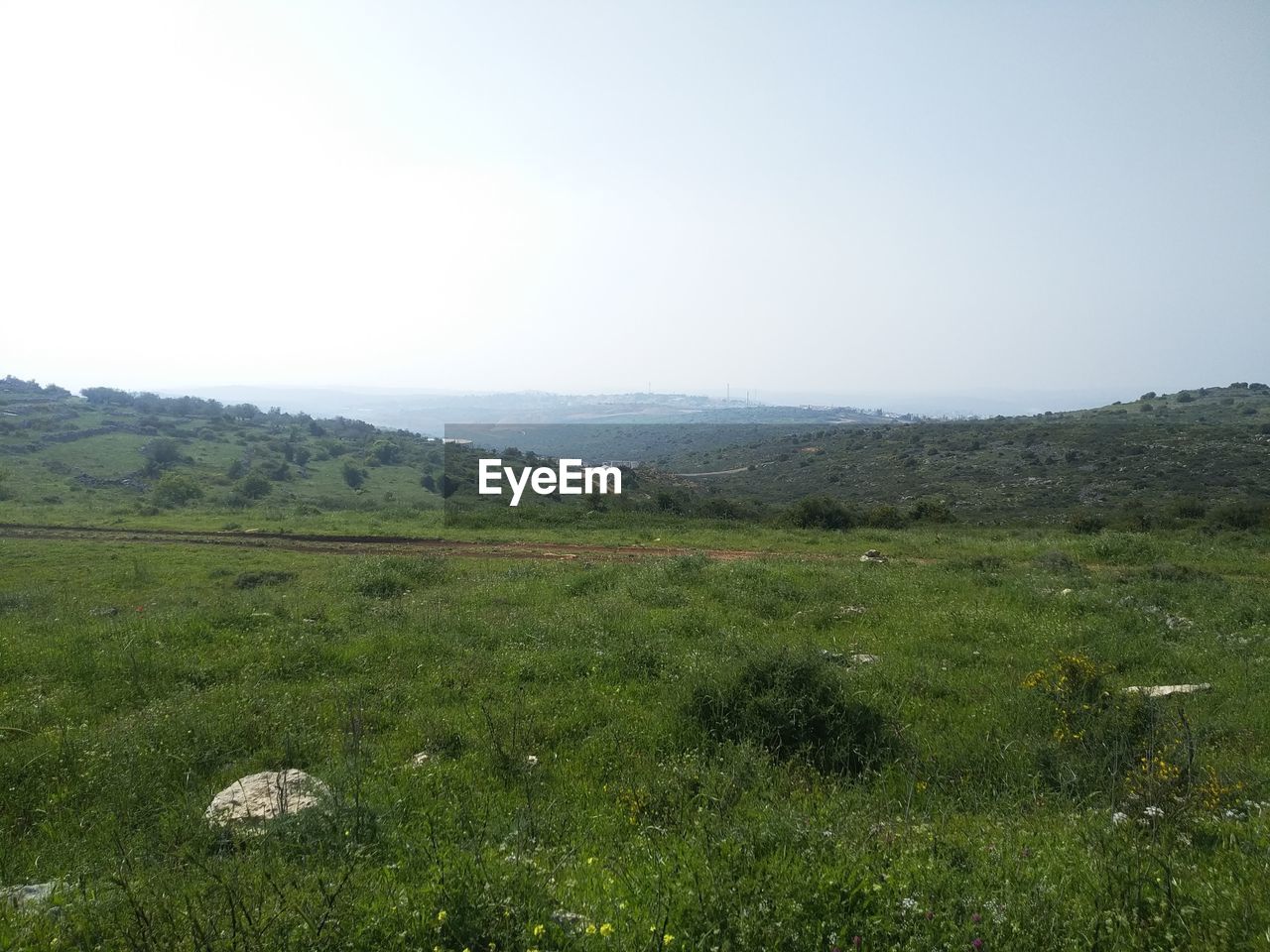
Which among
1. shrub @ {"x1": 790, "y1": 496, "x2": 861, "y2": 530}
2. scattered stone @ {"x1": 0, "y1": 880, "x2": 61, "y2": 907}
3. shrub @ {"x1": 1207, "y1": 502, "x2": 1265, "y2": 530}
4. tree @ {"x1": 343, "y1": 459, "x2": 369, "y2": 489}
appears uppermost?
scattered stone @ {"x1": 0, "y1": 880, "x2": 61, "y2": 907}

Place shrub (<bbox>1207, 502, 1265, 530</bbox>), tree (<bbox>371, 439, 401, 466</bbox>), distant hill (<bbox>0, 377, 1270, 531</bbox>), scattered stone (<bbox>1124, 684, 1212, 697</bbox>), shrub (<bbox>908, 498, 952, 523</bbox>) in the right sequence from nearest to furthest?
1. scattered stone (<bbox>1124, 684, 1212, 697</bbox>)
2. shrub (<bbox>1207, 502, 1265, 530</bbox>)
3. shrub (<bbox>908, 498, 952, 523</bbox>)
4. distant hill (<bbox>0, 377, 1270, 531</bbox>)
5. tree (<bbox>371, 439, 401, 466</bbox>)

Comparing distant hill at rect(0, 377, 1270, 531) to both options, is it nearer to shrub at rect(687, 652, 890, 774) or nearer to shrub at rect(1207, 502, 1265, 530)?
shrub at rect(1207, 502, 1265, 530)

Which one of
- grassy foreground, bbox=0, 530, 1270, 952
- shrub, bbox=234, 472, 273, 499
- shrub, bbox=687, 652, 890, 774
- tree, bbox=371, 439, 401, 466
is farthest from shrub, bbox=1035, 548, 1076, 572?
tree, bbox=371, 439, 401, 466

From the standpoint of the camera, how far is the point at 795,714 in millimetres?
7512

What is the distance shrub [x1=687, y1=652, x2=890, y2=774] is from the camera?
721 cm

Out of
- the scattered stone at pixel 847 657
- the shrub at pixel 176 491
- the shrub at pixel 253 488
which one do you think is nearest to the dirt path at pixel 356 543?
the scattered stone at pixel 847 657

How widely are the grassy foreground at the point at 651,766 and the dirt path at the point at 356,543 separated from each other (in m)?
7.78

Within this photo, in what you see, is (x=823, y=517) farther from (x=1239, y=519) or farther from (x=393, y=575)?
(x=393, y=575)

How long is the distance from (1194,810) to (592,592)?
11.4 metres

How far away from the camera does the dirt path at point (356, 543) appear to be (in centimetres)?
2253

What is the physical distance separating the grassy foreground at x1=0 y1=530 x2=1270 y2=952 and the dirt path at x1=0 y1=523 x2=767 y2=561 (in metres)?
7.78

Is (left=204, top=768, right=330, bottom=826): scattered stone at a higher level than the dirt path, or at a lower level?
higher

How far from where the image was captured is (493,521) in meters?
29.8

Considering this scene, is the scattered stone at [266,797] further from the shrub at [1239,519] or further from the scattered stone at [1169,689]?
the shrub at [1239,519]
